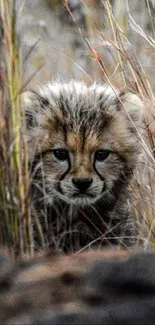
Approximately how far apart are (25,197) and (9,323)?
93cm

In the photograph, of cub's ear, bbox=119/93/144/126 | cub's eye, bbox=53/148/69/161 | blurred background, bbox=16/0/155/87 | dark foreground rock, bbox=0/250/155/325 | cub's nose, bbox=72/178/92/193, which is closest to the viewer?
dark foreground rock, bbox=0/250/155/325

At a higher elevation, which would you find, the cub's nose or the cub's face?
the cub's face

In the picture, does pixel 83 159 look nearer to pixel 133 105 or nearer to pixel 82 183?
pixel 82 183

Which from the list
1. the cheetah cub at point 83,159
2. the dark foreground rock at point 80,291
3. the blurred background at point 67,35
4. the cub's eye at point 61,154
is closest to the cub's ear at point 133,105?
the cheetah cub at point 83,159

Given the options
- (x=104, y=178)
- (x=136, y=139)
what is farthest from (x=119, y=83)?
(x=104, y=178)

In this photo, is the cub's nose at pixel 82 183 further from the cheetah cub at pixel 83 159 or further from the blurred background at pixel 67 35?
the blurred background at pixel 67 35

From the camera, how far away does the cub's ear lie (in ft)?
12.9

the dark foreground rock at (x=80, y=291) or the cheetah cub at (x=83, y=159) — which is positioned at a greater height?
the cheetah cub at (x=83, y=159)

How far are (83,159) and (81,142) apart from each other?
0.08m

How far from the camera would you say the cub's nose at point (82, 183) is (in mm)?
3703

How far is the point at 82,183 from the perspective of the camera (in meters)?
3.72

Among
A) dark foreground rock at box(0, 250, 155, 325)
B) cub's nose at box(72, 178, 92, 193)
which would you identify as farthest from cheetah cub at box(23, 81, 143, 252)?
dark foreground rock at box(0, 250, 155, 325)

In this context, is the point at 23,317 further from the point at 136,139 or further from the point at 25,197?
the point at 136,139

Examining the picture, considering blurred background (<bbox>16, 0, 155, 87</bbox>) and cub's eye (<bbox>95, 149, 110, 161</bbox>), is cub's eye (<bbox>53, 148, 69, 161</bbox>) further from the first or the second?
blurred background (<bbox>16, 0, 155, 87</bbox>)
